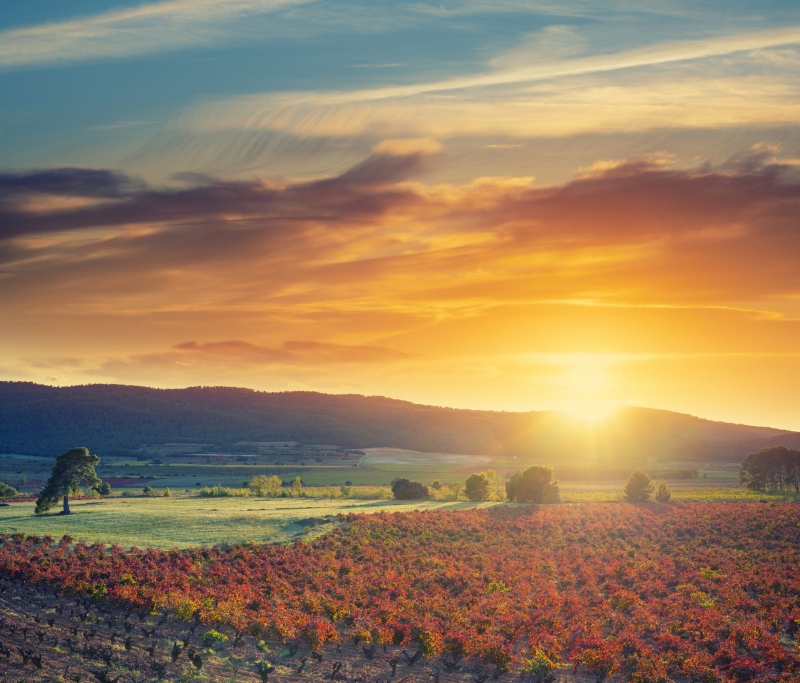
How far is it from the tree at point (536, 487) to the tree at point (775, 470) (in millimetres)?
49634

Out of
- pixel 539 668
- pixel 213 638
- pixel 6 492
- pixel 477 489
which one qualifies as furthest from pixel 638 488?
pixel 6 492

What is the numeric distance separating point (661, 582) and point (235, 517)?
37.4m

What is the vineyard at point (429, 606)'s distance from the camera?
2689 centimetres

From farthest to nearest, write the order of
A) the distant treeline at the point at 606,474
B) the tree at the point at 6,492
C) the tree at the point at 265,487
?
the distant treeline at the point at 606,474 → the tree at the point at 265,487 → the tree at the point at 6,492

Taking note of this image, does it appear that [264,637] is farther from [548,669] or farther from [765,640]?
[765,640]

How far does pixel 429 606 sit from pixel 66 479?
49.1 meters

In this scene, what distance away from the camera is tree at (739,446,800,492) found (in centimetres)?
12194

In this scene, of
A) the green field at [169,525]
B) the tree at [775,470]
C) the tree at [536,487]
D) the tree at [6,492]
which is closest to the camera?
the green field at [169,525]

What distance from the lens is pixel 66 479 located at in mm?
69562

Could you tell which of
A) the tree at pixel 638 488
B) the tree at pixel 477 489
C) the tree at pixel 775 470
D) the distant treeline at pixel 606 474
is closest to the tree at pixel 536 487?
the tree at pixel 477 489

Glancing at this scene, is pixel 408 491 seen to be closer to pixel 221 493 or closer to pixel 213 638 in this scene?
pixel 221 493

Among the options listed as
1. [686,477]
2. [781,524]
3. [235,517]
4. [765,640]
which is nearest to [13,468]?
[235,517]

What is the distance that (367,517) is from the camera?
64.7 metres

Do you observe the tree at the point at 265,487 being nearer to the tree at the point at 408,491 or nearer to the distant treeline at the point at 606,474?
the tree at the point at 408,491
